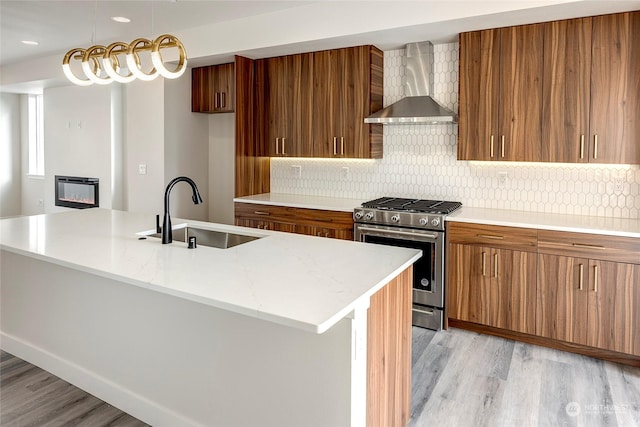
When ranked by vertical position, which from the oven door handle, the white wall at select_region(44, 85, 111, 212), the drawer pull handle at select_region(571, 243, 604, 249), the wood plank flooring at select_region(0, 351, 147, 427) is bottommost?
the wood plank flooring at select_region(0, 351, 147, 427)

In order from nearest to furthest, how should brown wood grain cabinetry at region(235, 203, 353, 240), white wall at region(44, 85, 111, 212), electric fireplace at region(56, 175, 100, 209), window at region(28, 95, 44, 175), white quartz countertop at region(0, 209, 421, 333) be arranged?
white quartz countertop at region(0, 209, 421, 333) < brown wood grain cabinetry at region(235, 203, 353, 240) < white wall at region(44, 85, 111, 212) < electric fireplace at region(56, 175, 100, 209) < window at region(28, 95, 44, 175)

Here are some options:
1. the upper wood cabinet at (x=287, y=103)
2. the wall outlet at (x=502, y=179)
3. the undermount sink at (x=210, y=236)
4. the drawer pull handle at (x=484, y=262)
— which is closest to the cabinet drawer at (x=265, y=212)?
the upper wood cabinet at (x=287, y=103)

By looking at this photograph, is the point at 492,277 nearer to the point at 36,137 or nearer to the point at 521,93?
the point at 521,93

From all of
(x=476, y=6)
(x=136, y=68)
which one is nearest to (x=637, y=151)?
(x=476, y=6)

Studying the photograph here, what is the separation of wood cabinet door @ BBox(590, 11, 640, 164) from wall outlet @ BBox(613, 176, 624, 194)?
36 centimetres

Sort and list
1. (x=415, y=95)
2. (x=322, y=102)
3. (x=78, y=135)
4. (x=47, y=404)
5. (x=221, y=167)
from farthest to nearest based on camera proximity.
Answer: (x=78, y=135) → (x=221, y=167) → (x=322, y=102) → (x=415, y=95) → (x=47, y=404)

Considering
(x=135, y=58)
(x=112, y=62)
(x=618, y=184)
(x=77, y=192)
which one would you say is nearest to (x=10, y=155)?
(x=77, y=192)

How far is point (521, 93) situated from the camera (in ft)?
11.4

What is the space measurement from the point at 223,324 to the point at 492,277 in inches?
86.7

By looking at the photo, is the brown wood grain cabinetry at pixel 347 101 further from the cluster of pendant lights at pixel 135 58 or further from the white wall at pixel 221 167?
the cluster of pendant lights at pixel 135 58

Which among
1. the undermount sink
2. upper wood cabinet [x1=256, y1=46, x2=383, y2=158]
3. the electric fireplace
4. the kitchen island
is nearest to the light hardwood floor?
the kitchen island

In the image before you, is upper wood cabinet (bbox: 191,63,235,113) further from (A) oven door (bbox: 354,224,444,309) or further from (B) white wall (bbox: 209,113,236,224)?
(A) oven door (bbox: 354,224,444,309)

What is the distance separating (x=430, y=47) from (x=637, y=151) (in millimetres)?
1810

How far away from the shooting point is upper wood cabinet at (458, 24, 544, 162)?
3434 mm
